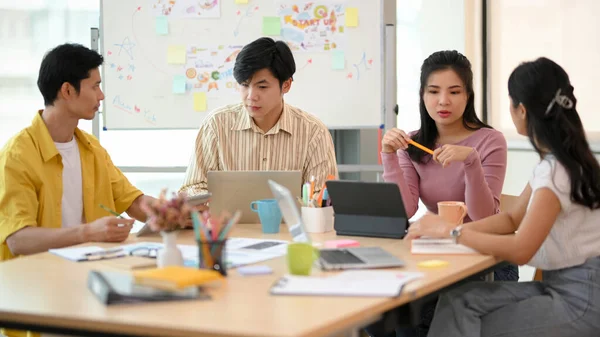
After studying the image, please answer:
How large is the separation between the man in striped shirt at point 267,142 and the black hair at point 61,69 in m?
0.56

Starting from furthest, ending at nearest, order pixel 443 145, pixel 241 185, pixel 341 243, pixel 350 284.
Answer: pixel 443 145
pixel 241 185
pixel 341 243
pixel 350 284

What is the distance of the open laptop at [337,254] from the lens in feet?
6.03

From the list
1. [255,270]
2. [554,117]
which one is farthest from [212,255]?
[554,117]

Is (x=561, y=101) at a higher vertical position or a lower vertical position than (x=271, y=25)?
lower

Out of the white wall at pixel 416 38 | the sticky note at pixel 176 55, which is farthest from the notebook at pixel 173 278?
the white wall at pixel 416 38

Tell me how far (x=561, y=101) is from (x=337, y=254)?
0.76m

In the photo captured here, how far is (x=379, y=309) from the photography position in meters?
1.53

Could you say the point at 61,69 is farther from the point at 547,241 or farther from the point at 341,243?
the point at 547,241

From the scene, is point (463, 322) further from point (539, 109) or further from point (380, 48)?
point (380, 48)

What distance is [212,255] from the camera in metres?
1.78

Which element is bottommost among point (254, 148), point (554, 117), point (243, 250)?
point (243, 250)

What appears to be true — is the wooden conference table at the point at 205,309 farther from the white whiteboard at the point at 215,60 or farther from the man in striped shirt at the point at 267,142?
the white whiteboard at the point at 215,60

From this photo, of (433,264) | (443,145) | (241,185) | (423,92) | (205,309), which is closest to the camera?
(205,309)

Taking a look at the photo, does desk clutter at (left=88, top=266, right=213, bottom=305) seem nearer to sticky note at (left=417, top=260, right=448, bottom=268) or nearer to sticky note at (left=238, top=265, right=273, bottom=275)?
sticky note at (left=238, top=265, right=273, bottom=275)
